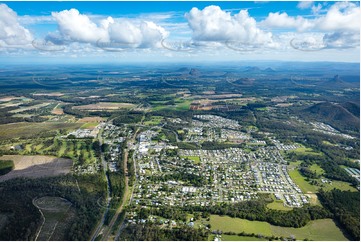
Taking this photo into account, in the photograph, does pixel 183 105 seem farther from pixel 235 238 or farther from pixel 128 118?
pixel 235 238

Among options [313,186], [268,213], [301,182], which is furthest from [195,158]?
[268,213]

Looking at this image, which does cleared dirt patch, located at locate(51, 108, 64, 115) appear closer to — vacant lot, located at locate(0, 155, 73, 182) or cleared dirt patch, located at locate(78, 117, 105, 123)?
cleared dirt patch, located at locate(78, 117, 105, 123)

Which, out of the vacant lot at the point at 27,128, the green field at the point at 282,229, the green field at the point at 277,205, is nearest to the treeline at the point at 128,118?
the vacant lot at the point at 27,128

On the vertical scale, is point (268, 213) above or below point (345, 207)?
above

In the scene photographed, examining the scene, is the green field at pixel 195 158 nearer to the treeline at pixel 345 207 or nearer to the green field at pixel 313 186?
the green field at pixel 313 186

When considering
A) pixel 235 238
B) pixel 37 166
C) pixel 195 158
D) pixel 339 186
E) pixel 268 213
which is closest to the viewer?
pixel 235 238
